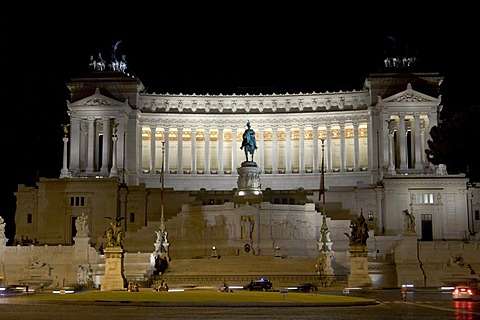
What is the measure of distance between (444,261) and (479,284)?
29.5ft

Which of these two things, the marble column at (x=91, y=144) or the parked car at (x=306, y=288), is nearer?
the parked car at (x=306, y=288)

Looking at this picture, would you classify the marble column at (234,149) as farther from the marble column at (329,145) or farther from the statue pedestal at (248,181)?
the statue pedestal at (248,181)

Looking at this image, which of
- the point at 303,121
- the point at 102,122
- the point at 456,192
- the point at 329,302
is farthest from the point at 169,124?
the point at 329,302

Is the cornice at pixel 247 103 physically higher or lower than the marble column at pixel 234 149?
higher

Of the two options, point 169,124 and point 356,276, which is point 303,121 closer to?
point 169,124

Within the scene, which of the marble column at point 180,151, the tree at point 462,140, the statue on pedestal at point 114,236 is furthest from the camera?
the marble column at point 180,151

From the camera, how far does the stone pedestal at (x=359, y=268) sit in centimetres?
6569

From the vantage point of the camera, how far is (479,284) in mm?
66875

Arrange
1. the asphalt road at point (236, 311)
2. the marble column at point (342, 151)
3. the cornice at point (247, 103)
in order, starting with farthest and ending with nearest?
the cornice at point (247, 103) < the marble column at point (342, 151) < the asphalt road at point (236, 311)

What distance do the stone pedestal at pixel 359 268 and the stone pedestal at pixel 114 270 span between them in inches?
723

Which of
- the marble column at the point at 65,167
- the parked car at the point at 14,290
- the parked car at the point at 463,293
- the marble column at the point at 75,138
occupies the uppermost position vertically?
the marble column at the point at 75,138

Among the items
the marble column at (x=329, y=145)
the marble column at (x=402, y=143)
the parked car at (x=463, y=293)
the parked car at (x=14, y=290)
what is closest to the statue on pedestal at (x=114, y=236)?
the parked car at (x=14, y=290)

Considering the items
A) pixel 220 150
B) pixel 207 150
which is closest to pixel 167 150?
pixel 207 150

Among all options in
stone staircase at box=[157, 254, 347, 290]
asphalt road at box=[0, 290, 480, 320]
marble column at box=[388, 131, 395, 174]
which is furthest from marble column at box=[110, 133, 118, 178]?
asphalt road at box=[0, 290, 480, 320]
